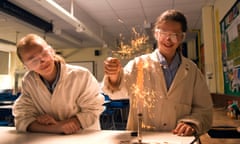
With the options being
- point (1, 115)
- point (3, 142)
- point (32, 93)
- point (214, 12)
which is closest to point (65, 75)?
point (32, 93)

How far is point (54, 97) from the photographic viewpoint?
49.6 inches

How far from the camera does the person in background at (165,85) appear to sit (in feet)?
3.69

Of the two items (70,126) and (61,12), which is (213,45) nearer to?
(61,12)

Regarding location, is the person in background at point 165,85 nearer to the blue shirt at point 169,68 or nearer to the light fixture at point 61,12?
the blue shirt at point 169,68

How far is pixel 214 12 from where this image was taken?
4004 millimetres

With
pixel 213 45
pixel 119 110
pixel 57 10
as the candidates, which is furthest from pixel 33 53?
pixel 119 110

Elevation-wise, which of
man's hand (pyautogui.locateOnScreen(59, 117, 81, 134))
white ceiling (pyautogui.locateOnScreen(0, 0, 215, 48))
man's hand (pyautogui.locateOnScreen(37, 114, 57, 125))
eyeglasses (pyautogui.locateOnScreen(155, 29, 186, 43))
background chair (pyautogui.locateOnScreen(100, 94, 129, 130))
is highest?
white ceiling (pyautogui.locateOnScreen(0, 0, 215, 48))

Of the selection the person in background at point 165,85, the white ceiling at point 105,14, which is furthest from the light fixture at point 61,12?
the person in background at point 165,85

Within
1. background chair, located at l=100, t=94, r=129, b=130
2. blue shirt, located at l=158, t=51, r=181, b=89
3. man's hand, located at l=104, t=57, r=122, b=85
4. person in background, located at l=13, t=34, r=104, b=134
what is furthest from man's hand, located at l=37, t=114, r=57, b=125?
background chair, located at l=100, t=94, r=129, b=130

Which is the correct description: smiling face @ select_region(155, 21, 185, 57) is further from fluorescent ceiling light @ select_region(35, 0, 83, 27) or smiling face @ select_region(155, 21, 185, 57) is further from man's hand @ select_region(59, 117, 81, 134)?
fluorescent ceiling light @ select_region(35, 0, 83, 27)

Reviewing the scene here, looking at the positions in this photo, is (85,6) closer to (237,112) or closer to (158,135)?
(237,112)

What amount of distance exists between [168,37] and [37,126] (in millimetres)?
827

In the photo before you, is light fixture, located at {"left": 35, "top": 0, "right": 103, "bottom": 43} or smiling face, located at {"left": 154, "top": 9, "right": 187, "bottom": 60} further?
light fixture, located at {"left": 35, "top": 0, "right": 103, "bottom": 43}

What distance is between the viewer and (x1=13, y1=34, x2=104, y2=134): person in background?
120cm
